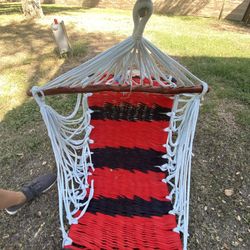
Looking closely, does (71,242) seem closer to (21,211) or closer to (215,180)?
(21,211)

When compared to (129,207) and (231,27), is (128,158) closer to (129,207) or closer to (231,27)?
(129,207)

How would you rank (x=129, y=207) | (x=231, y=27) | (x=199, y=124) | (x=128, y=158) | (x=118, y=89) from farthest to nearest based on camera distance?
(x=231, y=27)
(x=199, y=124)
(x=128, y=158)
(x=129, y=207)
(x=118, y=89)

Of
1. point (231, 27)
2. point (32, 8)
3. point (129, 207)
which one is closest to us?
point (129, 207)

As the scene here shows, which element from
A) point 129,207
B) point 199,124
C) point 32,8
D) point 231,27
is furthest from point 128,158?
point 231,27

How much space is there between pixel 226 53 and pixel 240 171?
245 centimetres

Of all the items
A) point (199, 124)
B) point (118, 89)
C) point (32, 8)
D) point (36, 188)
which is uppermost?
point (118, 89)

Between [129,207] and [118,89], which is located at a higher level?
[118,89]

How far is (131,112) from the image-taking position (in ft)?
6.27

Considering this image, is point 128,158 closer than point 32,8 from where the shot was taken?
Yes

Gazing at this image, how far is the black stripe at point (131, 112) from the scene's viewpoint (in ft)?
6.24

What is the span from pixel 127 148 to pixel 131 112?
0.25m

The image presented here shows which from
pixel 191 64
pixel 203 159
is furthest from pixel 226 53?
pixel 203 159

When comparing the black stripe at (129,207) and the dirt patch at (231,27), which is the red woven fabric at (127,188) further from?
the dirt patch at (231,27)

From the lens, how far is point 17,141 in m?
2.23
